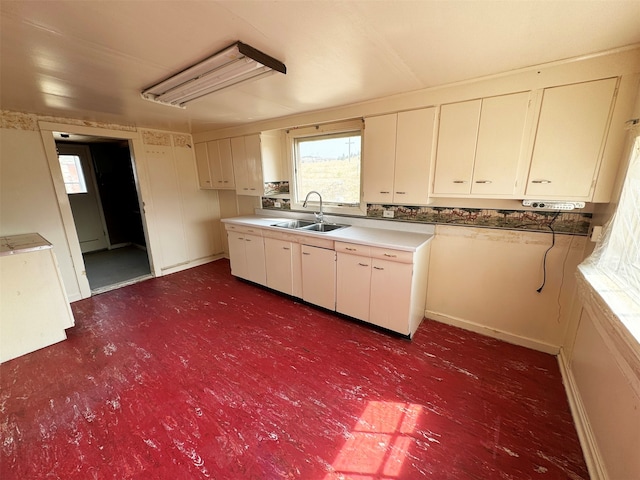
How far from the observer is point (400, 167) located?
243 cm

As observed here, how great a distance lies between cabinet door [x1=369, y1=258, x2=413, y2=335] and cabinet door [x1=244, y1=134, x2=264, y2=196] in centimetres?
208

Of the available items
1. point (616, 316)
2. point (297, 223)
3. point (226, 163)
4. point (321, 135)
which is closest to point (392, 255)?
point (616, 316)

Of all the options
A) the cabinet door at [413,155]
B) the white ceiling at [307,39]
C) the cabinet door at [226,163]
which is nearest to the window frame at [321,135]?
the cabinet door at [413,155]

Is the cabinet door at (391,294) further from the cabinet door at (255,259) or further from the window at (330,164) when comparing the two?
the cabinet door at (255,259)

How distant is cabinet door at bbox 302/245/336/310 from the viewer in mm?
2736

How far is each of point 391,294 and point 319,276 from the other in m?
0.84

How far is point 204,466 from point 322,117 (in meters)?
3.12

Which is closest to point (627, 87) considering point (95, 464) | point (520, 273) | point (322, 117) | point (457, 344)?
point (520, 273)

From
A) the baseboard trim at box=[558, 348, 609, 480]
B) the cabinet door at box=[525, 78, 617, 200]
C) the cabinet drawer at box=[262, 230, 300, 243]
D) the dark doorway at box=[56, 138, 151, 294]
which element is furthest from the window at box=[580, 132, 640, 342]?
the dark doorway at box=[56, 138, 151, 294]

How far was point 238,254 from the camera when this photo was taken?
3.71 metres

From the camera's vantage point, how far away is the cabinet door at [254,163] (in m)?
3.47

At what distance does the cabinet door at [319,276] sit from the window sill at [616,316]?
1893 mm

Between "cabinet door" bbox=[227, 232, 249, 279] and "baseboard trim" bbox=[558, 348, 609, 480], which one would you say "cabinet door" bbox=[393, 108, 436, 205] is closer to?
"baseboard trim" bbox=[558, 348, 609, 480]

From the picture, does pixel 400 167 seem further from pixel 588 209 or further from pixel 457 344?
pixel 457 344
